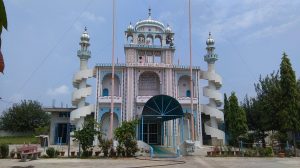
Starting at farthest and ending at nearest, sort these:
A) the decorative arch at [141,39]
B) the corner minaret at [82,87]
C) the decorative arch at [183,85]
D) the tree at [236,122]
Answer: the decorative arch at [141,39] < the decorative arch at [183,85] < the corner minaret at [82,87] < the tree at [236,122]

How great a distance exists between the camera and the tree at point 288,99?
24.1 metres

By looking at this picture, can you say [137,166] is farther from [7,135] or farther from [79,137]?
[7,135]

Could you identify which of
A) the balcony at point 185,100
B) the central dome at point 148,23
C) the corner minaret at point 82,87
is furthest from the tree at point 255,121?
the corner minaret at point 82,87

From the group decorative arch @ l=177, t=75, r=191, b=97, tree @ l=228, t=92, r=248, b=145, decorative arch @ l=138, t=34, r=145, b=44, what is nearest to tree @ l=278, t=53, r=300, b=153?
tree @ l=228, t=92, r=248, b=145

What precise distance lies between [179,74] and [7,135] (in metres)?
37.9

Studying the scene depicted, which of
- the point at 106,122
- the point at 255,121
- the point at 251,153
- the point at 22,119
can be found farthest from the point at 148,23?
the point at 22,119

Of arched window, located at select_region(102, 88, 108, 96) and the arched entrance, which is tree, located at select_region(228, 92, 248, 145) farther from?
arched window, located at select_region(102, 88, 108, 96)

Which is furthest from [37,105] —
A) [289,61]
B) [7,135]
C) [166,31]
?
[289,61]

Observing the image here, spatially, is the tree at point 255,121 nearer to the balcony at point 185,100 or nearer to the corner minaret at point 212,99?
the corner minaret at point 212,99

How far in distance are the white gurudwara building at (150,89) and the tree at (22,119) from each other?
24662mm

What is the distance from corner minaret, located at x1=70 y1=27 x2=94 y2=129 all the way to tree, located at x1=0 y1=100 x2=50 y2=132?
77.9 ft

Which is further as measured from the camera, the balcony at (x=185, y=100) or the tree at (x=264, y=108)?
the balcony at (x=185, y=100)

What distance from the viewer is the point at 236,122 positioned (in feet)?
100

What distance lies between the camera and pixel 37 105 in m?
59.6
